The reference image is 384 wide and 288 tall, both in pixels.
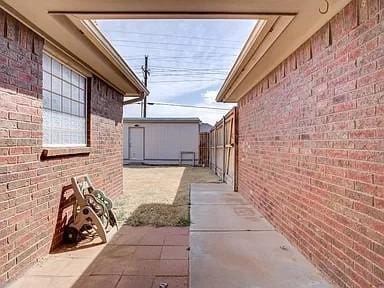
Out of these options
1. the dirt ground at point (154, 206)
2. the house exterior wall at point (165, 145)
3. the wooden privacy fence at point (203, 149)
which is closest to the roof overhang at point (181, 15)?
the dirt ground at point (154, 206)

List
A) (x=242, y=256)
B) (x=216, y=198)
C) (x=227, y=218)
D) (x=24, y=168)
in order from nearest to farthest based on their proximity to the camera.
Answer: (x=24, y=168) → (x=242, y=256) → (x=227, y=218) → (x=216, y=198)

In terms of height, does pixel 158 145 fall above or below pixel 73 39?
below

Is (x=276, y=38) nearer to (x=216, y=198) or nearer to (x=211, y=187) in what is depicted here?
(x=216, y=198)

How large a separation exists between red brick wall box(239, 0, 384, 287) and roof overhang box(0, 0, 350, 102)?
0.70 feet

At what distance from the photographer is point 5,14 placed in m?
3.29

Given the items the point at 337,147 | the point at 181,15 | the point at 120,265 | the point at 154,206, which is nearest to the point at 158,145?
the point at 154,206

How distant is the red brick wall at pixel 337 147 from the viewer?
2678mm

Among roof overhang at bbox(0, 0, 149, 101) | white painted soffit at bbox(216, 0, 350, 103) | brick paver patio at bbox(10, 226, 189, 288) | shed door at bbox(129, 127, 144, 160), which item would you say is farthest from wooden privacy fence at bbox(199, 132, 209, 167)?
brick paver patio at bbox(10, 226, 189, 288)

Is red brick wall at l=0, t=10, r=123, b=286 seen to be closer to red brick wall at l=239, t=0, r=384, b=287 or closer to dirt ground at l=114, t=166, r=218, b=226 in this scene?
dirt ground at l=114, t=166, r=218, b=226

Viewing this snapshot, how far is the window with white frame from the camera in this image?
14.9 feet

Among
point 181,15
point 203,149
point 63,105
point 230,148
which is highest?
point 181,15

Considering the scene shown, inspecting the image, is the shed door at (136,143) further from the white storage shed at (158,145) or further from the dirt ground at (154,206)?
the dirt ground at (154,206)

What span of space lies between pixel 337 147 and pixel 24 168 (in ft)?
10.4

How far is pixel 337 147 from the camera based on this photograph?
333 cm
